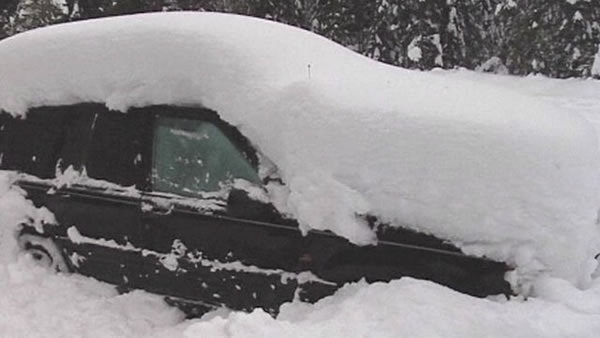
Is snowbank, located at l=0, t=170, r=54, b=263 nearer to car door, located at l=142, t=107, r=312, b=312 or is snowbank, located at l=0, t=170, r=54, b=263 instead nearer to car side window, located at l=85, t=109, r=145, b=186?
car side window, located at l=85, t=109, r=145, b=186

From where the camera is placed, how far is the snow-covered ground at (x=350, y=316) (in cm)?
306

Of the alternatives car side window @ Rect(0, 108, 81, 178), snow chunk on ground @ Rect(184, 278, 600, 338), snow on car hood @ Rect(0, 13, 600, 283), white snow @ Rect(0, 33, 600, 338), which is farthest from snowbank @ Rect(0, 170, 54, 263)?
snow chunk on ground @ Rect(184, 278, 600, 338)

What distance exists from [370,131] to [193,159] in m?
1.02

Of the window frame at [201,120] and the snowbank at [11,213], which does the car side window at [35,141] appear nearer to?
the snowbank at [11,213]

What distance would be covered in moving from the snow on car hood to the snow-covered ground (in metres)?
0.24

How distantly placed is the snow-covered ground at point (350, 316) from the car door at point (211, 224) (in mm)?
175

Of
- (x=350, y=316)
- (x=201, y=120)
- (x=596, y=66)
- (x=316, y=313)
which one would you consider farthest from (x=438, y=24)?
(x=350, y=316)

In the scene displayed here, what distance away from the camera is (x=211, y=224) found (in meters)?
3.89

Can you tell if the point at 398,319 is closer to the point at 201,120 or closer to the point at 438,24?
the point at 201,120

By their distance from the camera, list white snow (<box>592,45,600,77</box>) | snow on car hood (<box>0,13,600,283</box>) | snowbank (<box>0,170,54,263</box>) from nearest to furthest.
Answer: snow on car hood (<box>0,13,600,283</box>)
snowbank (<box>0,170,54,263</box>)
white snow (<box>592,45,600,77</box>)

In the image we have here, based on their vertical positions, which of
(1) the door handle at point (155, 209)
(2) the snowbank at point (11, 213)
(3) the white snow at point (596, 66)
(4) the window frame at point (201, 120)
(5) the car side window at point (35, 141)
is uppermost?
(3) the white snow at point (596, 66)

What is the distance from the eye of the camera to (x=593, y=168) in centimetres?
365

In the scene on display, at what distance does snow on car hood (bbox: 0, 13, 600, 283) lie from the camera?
3.37m

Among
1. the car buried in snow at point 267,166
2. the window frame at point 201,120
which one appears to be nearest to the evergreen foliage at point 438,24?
the car buried in snow at point 267,166
